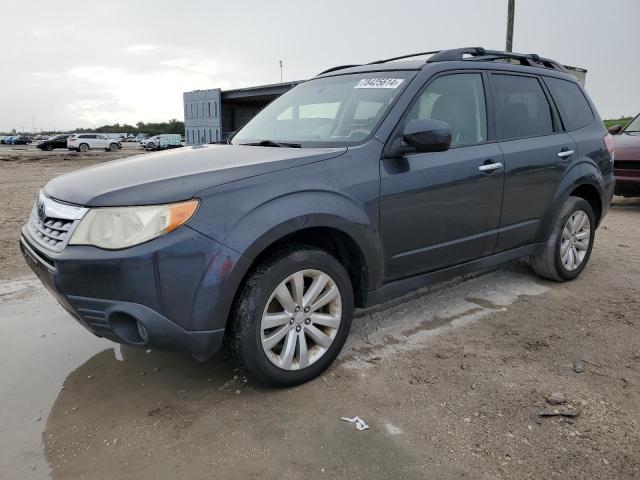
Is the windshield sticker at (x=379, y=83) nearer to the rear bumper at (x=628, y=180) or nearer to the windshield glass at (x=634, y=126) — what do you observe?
the rear bumper at (x=628, y=180)

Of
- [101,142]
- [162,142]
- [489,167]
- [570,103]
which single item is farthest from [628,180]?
[101,142]

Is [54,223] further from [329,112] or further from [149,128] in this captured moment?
[149,128]

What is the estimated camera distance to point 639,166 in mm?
8078

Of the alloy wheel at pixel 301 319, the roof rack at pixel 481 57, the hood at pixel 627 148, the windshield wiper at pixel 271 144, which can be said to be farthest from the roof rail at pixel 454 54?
the hood at pixel 627 148

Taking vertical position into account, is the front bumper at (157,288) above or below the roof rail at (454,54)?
below

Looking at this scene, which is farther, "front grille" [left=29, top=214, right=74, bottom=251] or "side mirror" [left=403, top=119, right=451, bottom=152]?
"side mirror" [left=403, top=119, right=451, bottom=152]

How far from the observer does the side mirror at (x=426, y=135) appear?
→ 9.77 feet

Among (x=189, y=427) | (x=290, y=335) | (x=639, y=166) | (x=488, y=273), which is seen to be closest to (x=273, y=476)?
(x=189, y=427)

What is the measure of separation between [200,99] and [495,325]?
20.6 metres

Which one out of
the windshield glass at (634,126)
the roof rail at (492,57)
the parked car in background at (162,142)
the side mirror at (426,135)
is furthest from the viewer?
the parked car in background at (162,142)

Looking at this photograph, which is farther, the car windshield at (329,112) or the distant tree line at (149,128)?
the distant tree line at (149,128)

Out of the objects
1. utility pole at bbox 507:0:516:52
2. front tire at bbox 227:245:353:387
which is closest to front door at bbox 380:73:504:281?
front tire at bbox 227:245:353:387

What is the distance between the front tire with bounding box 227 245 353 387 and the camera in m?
2.62

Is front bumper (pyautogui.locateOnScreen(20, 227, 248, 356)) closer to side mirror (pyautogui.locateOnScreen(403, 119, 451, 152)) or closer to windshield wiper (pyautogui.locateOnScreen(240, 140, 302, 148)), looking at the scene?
windshield wiper (pyautogui.locateOnScreen(240, 140, 302, 148))
